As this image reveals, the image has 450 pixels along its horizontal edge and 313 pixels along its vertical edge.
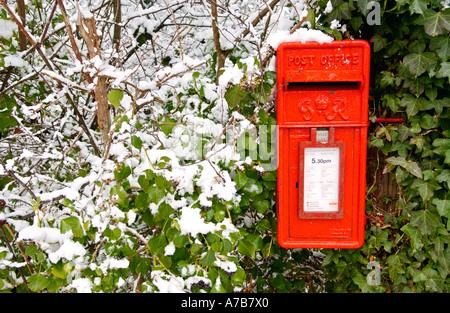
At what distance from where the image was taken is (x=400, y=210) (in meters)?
1.93

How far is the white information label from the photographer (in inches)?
68.0

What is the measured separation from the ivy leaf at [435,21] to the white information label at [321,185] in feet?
2.56

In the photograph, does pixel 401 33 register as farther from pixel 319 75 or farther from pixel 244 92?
pixel 244 92

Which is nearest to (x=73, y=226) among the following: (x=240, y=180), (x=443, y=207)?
(x=240, y=180)

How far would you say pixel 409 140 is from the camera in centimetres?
184

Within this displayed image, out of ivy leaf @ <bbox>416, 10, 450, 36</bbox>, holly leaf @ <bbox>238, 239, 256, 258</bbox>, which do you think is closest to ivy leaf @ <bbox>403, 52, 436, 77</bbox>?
ivy leaf @ <bbox>416, 10, 450, 36</bbox>

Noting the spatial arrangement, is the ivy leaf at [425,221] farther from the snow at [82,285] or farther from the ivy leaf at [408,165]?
the snow at [82,285]

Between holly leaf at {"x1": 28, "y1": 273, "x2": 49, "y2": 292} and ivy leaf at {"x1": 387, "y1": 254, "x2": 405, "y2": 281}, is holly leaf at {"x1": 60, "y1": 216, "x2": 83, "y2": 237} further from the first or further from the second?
ivy leaf at {"x1": 387, "y1": 254, "x2": 405, "y2": 281}

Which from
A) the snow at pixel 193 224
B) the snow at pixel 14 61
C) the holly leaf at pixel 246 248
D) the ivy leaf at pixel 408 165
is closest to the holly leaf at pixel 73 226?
the snow at pixel 193 224

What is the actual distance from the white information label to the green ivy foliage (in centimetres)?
36

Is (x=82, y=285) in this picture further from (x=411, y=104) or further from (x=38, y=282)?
(x=411, y=104)

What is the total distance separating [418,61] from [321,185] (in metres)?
0.81

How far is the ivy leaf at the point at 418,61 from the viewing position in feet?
5.50
